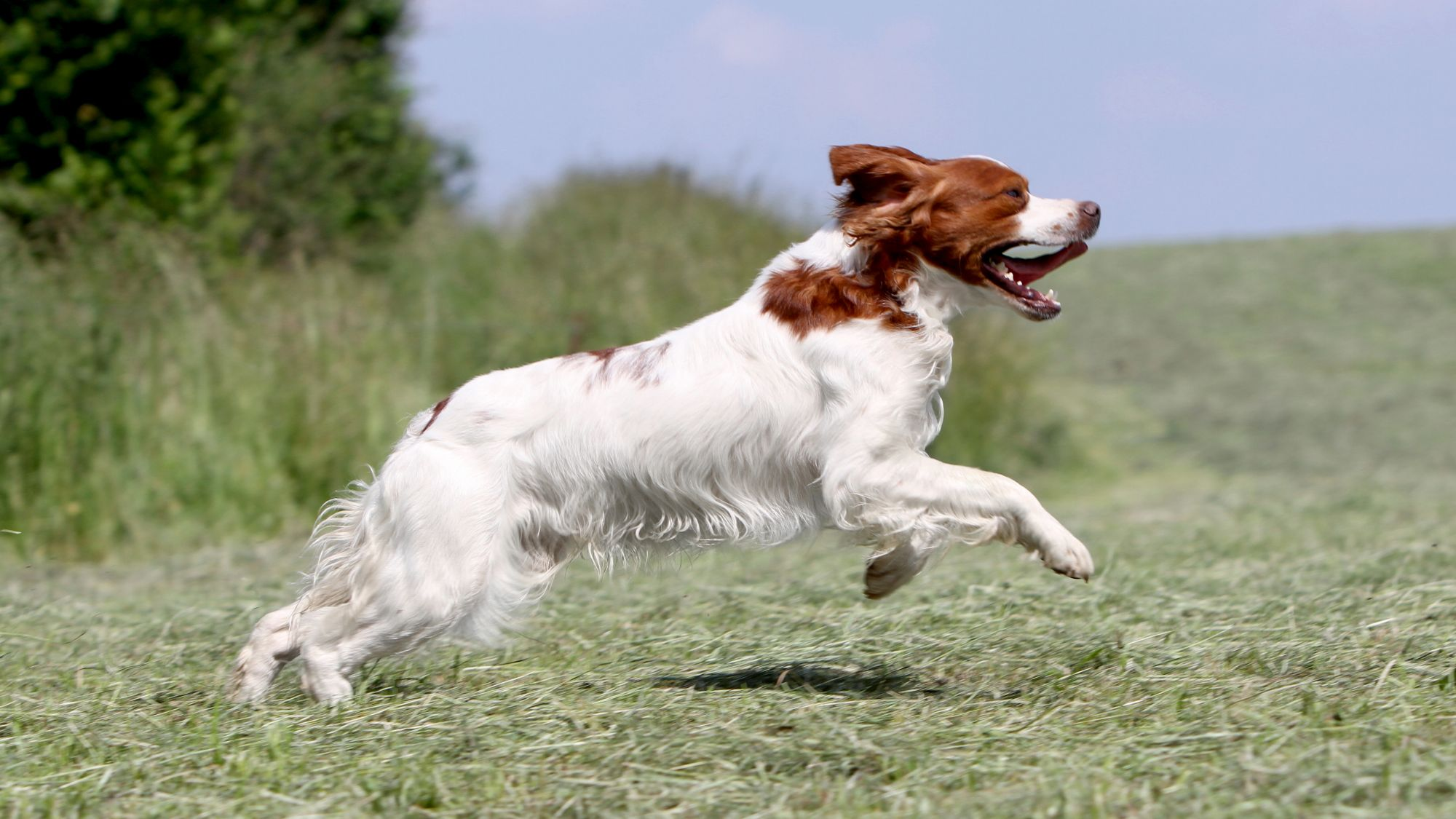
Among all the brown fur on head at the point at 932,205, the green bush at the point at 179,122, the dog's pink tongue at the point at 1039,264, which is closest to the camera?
the brown fur on head at the point at 932,205

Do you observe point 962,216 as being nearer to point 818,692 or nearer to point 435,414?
point 818,692

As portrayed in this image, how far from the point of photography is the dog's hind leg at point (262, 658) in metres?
4.02

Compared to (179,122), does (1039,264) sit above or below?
below

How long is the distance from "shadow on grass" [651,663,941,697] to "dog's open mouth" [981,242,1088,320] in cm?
100

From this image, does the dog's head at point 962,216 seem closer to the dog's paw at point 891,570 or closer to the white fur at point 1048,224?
the white fur at point 1048,224

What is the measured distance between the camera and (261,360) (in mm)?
8992

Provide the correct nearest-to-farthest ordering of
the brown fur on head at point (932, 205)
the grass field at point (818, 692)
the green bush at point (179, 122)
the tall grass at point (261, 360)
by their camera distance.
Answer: the grass field at point (818, 692) < the brown fur on head at point (932, 205) < the tall grass at point (261, 360) < the green bush at point (179, 122)

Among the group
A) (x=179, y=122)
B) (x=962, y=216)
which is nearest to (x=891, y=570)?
(x=962, y=216)

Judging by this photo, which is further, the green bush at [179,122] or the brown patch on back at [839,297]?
the green bush at [179,122]

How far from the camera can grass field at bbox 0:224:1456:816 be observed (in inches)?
119

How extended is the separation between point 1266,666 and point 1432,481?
7109mm

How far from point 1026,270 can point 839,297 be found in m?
0.53

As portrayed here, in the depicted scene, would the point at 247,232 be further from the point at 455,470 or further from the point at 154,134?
the point at 455,470

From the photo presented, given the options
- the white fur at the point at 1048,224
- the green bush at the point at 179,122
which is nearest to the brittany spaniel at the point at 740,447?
the white fur at the point at 1048,224
